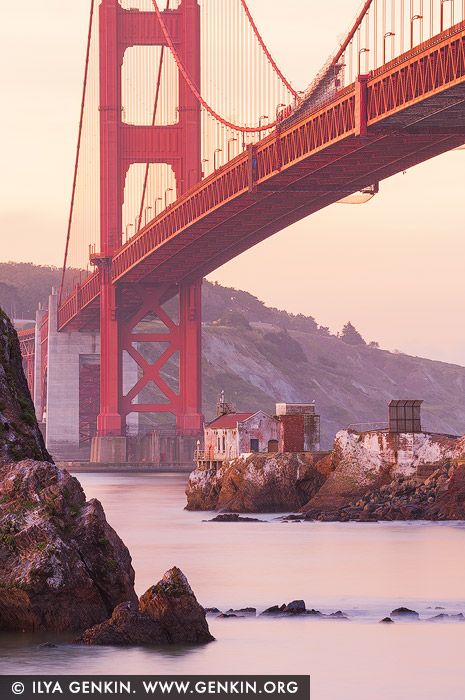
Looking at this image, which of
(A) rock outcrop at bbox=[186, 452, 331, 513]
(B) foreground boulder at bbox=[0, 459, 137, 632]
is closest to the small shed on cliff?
(A) rock outcrop at bbox=[186, 452, 331, 513]

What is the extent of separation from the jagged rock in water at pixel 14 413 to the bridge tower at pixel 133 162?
58528mm

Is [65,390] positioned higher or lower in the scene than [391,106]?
lower

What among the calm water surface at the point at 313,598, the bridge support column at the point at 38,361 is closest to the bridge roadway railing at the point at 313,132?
the calm water surface at the point at 313,598

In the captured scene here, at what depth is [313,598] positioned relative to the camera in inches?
1013

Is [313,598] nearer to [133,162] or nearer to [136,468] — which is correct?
[133,162]

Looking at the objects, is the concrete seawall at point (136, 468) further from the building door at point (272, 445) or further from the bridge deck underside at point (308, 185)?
the building door at point (272, 445)

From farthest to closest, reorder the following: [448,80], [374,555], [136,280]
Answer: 1. [136,280]
2. [448,80]
3. [374,555]

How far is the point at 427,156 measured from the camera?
5066cm

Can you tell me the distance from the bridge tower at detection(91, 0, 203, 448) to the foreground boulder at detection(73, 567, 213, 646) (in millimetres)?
62615

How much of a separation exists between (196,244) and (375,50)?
93.4 ft

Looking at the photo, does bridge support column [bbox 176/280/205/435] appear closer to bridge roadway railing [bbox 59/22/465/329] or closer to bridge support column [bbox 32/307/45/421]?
bridge roadway railing [bbox 59/22/465/329]

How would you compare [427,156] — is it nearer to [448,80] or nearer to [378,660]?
[448,80]

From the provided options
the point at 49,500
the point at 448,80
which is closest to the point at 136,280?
the point at 448,80

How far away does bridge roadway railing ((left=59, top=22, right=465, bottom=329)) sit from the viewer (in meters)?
38.4
